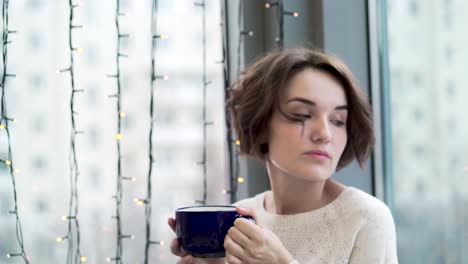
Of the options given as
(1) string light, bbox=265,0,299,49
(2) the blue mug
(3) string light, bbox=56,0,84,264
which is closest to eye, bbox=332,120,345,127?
(2) the blue mug

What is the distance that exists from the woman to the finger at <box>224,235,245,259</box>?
0.25 ft

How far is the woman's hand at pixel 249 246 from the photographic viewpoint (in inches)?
32.1

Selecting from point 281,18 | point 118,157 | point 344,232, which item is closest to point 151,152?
point 118,157

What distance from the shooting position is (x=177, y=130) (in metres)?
1.35

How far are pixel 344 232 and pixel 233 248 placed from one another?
22 centimetres

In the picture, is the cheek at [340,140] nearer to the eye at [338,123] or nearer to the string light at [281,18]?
the eye at [338,123]

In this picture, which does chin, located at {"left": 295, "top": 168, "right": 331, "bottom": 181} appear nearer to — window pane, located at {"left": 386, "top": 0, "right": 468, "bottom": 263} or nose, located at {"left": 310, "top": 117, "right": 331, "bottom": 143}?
nose, located at {"left": 310, "top": 117, "right": 331, "bottom": 143}

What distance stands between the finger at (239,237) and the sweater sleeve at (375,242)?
209 millimetres

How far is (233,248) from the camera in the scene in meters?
0.82

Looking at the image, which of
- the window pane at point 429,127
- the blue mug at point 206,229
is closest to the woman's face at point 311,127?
the blue mug at point 206,229

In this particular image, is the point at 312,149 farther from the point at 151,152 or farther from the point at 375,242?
the point at 151,152

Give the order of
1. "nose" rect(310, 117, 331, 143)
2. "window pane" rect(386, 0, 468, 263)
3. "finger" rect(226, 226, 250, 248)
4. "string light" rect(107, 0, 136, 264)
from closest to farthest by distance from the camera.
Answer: "finger" rect(226, 226, 250, 248) < "nose" rect(310, 117, 331, 143) < "window pane" rect(386, 0, 468, 263) < "string light" rect(107, 0, 136, 264)

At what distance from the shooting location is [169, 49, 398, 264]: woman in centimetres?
93

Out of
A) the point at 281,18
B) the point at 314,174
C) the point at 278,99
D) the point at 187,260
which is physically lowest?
the point at 187,260
